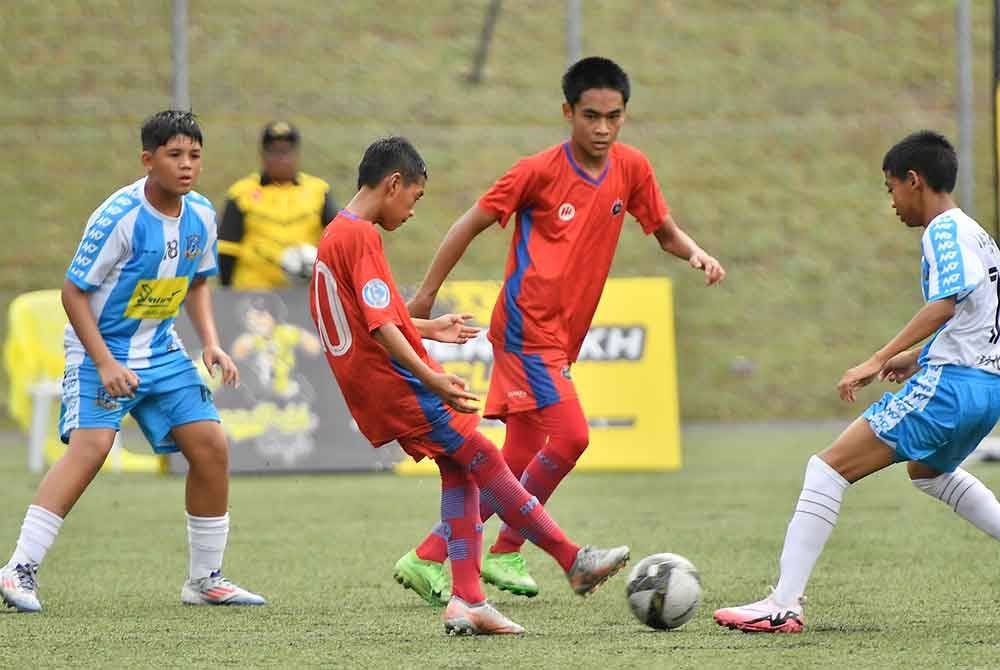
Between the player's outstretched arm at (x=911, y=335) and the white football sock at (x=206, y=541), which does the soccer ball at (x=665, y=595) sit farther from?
the white football sock at (x=206, y=541)

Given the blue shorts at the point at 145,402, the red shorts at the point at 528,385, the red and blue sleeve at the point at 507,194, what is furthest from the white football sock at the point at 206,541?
the red and blue sleeve at the point at 507,194

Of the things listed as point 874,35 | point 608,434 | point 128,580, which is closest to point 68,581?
point 128,580

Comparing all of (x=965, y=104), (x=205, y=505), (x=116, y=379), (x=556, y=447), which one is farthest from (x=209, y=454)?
(x=965, y=104)

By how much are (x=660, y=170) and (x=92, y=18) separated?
6.13 meters

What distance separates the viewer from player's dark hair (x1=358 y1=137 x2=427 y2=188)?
545 centimetres

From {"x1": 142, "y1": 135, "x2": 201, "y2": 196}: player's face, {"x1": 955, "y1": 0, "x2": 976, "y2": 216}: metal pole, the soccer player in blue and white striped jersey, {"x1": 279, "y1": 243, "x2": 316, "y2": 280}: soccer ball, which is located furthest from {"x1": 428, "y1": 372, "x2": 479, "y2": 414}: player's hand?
{"x1": 955, "y1": 0, "x2": 976, "y2": 216}: metal pole

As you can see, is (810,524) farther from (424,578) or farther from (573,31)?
(573,31)

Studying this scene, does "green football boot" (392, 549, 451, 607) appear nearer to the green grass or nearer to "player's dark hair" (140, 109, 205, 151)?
"player's dark hair" (140, 109, 205, 151)

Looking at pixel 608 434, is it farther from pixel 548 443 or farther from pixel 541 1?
pixel 541 1

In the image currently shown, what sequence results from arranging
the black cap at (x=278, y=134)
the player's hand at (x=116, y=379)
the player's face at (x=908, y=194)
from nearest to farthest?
the player's face at (x=908, y=194), the player's hand at (x=116, y=379), the black cap at (x=278, y=134)

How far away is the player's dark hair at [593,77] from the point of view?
6332 millimetres

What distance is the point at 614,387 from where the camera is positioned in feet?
40.0

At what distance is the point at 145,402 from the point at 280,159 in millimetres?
4964

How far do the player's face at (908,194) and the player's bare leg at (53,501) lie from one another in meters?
2.88
